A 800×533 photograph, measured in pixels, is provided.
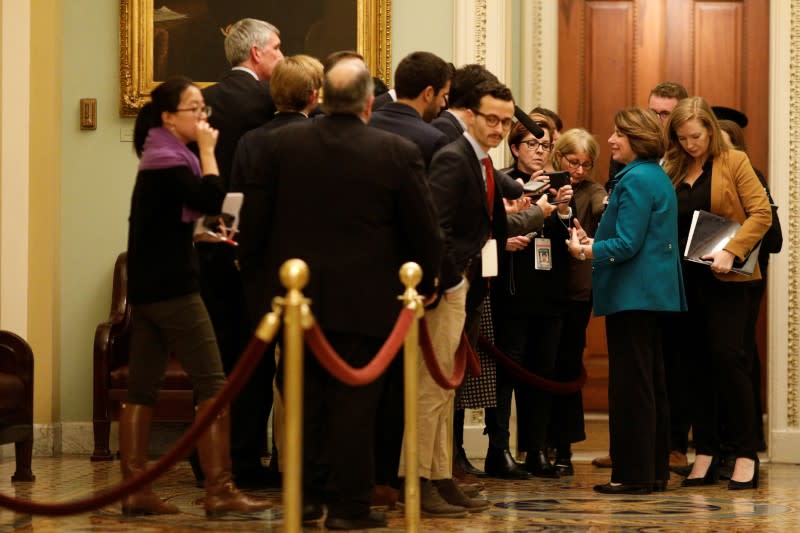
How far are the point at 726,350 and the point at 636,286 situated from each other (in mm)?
681

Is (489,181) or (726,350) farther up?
(489,181)

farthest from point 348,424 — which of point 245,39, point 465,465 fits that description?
point 245,39

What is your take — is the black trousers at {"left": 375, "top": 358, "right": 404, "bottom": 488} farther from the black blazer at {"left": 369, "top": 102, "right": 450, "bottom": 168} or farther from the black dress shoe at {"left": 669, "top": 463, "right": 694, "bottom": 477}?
the black dress shoe at {"left": 669, "top": 463, "right": 694, "bottom": 477}

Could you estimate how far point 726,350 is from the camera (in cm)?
633

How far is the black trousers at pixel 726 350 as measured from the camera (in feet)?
20.8

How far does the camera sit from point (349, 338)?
15.2 feet

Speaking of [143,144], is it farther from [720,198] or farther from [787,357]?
[787,357]

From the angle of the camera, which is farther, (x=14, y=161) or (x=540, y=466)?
(x=14, y=161)

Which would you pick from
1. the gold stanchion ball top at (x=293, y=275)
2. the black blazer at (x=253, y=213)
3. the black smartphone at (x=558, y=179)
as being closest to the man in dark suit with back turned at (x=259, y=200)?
the black blazer at (x=253, y=213)

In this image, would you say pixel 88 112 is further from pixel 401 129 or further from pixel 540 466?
pixel 540 466

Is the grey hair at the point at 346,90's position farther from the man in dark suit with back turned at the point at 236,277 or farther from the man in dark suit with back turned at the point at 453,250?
the man in dark suit with back turned at the point at 236,277

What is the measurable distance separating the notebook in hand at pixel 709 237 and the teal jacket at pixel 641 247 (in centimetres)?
28

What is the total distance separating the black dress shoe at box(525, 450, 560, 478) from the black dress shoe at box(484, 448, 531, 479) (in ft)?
0.15

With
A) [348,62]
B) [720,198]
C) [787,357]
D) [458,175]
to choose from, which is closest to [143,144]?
[348,62]
